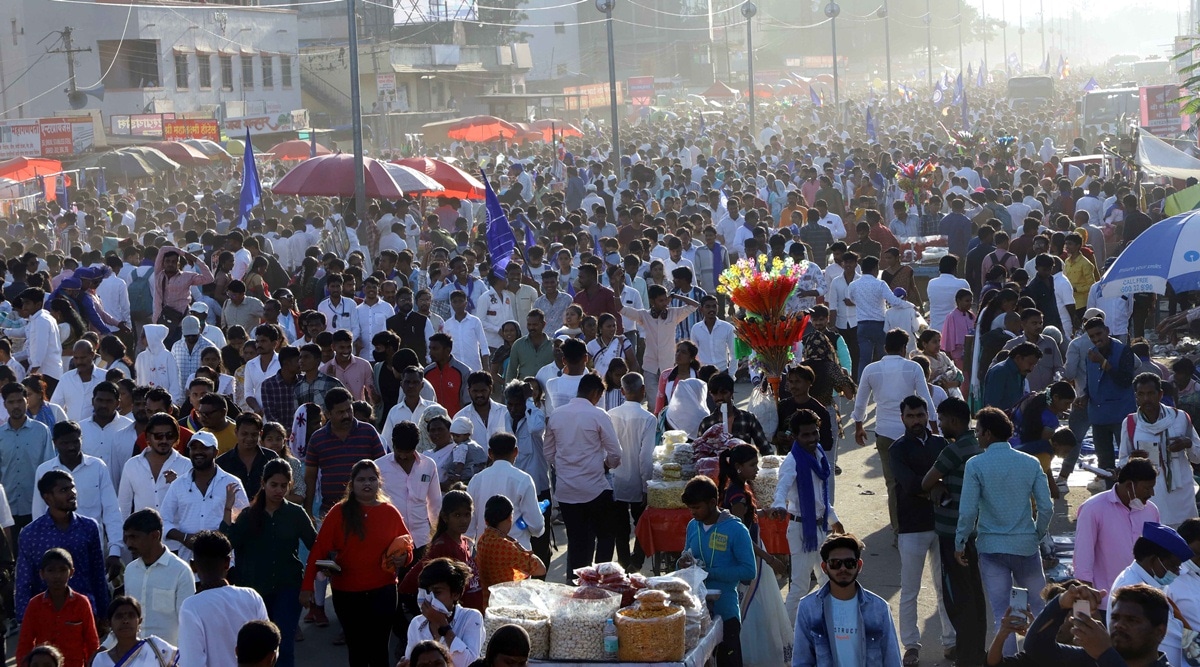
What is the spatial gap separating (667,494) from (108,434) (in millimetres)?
3303

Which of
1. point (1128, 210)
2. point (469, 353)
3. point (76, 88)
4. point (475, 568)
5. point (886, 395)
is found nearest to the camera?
point (475, 568)

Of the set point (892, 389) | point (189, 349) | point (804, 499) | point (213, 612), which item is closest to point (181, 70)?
point (189, 349)

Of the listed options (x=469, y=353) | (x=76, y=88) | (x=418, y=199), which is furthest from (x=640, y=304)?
(x=76, y=88)

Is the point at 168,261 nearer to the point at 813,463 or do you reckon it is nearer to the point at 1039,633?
the point at 813,463

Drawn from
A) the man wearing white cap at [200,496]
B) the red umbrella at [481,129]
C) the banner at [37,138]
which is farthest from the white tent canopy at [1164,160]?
the banner at [37,138]

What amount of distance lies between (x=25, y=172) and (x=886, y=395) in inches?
1008

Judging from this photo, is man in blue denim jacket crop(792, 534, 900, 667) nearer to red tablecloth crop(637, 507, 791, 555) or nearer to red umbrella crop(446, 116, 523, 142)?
red tablecloth crop(637, 507, 791, 555)

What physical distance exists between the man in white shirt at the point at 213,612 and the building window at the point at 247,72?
49.8 m

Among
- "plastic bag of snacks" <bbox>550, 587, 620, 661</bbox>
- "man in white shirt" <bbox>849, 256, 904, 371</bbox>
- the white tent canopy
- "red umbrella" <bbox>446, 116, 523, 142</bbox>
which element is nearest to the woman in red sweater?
"plastic bag of snacks" <bbox>550, 587, 620, 661</bbox>

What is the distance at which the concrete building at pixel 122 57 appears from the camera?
47.5 metres

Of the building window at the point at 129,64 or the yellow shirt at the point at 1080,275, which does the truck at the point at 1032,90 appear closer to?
the building window at the point at 129,64

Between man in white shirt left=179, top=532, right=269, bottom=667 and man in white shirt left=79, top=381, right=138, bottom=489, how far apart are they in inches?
116

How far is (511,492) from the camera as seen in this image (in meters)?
7.62

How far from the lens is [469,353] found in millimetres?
11773
